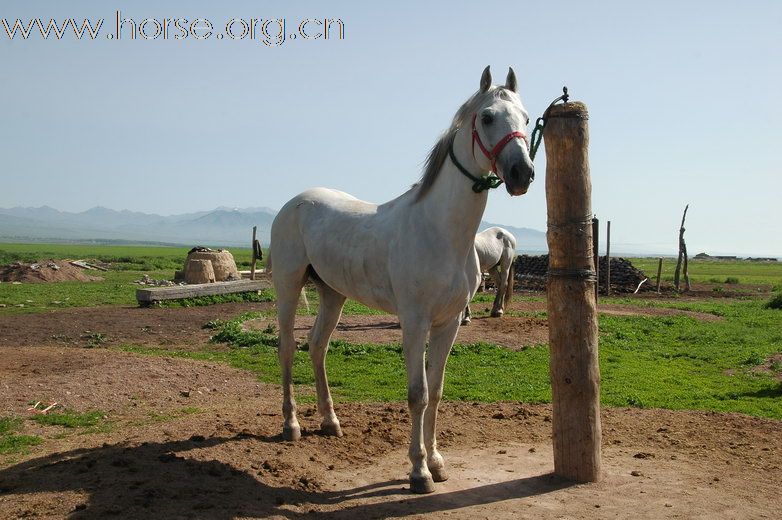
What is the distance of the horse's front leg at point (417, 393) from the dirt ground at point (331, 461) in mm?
128

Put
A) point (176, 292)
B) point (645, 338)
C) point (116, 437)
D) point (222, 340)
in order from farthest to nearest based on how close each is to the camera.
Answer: point (176, 292)
point (645, 338)
point (222, 340)
point (116, 437)

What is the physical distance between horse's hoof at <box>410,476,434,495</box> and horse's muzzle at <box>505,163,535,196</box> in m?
2.23

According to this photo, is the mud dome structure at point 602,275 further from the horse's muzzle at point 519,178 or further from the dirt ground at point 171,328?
the horse's muzzle at point 519,178

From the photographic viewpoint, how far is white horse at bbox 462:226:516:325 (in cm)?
1447

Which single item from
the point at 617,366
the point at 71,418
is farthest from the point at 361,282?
the point at 617,366

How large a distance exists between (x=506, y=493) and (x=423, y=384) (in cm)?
102

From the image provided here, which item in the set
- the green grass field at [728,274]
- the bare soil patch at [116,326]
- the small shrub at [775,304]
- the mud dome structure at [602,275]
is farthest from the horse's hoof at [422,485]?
the green grass field at [728,274]

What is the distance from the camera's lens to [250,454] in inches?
222

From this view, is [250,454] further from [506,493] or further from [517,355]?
[517,355]

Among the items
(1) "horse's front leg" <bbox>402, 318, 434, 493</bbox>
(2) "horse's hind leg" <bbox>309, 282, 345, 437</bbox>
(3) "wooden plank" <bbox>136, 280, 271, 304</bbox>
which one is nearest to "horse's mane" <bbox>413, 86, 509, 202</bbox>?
(1) "horse's front leg" <bbox>402, 318, 434, 493</bbox>

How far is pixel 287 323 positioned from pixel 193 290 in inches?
524

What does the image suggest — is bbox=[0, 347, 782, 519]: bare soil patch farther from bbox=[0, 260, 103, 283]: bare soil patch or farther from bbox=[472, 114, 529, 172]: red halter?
bbox=[0, 260, 103, 283]: bare soil patch

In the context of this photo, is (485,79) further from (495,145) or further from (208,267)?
(208,267)

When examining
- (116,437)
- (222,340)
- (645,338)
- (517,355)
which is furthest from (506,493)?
(645,338)
